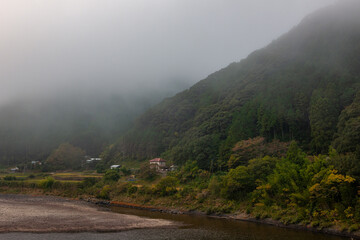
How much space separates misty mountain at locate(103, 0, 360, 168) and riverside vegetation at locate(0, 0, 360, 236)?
0.35 m

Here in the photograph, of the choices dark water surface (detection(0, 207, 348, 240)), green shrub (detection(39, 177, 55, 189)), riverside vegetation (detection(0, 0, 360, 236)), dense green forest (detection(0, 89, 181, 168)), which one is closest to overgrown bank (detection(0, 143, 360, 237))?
riverside vegetation (detection(0, 0, 360, 236))

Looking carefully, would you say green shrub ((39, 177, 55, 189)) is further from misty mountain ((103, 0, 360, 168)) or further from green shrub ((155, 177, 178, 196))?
green shrub ((155, 177, 178, 196))

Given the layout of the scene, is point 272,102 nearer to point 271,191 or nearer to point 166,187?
point 271,191

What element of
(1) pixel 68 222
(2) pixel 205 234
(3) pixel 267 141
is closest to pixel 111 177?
(1) pixel 68 222

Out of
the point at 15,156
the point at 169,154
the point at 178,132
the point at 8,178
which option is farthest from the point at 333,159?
the point at 15,156

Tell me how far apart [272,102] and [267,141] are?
14.2 metres

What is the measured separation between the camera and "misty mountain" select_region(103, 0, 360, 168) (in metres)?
64.0

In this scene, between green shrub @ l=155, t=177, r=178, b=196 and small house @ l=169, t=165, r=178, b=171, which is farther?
small house @ l=169, t=165, r=178, b=171

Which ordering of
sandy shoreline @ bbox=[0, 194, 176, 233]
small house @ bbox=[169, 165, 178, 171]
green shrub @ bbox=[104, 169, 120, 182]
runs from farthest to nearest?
small house @ bbox=[169, 165, 178, 171]
green shrub @ bbox=[104, 169, 120, 182]
sandy shoreline @ bbox=[0, 194, 176, 233]

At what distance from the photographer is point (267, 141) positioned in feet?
215

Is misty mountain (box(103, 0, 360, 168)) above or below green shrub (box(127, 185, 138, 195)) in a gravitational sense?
above

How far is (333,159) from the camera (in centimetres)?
3300

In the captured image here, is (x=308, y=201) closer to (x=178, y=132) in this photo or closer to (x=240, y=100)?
(x=240, y=100)

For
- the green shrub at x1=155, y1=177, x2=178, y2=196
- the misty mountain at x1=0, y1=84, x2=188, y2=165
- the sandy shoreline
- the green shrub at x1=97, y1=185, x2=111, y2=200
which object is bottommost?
the green shrub at x1=97, y1=185, x2=111, y2=200
